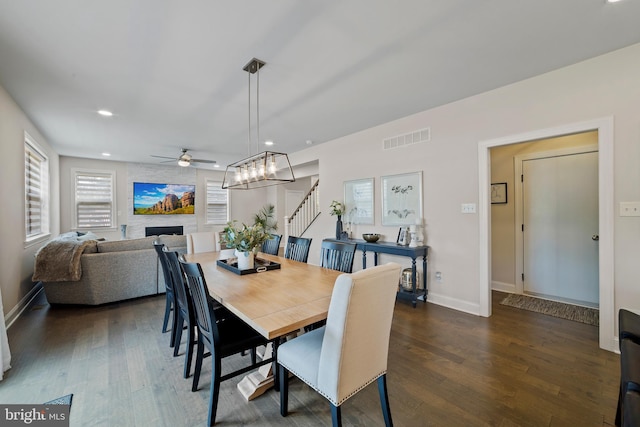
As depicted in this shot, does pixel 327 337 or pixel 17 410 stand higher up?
pixel 327 337

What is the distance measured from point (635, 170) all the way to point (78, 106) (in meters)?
5.87

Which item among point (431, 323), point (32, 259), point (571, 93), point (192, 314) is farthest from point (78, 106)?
point (571, 93)

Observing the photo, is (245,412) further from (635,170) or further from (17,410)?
(635,170)

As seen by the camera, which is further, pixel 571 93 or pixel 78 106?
pixel 78 106

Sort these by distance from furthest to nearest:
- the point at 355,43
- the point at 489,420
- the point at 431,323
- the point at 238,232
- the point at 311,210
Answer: the point at 311,210 < the point at 431,323 < the point at 238,232 < the point at 355,43 < the point at 489,420

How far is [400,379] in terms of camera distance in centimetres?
207

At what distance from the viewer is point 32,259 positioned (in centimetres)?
403

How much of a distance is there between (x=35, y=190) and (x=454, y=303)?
6705 mm

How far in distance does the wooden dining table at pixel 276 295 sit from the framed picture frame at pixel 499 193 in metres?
3.35

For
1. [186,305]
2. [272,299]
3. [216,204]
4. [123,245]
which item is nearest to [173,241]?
[123,245]

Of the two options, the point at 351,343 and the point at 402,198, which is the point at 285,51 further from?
the point at 402,198

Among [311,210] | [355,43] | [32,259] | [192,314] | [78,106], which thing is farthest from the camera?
[311,210]

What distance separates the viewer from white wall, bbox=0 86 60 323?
2958mm

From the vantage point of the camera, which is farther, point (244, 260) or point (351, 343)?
point (244, 260)
